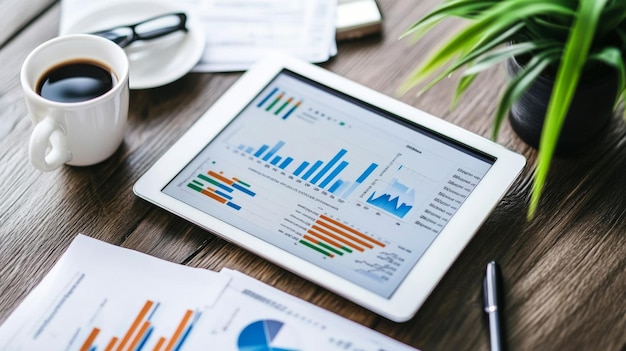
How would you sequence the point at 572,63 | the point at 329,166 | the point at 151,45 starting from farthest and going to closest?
the point at 151,45 → the point at 329,166 → the point at 572,63

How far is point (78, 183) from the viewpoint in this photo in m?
0.87

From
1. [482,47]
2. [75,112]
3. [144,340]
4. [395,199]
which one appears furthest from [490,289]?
[75,112]

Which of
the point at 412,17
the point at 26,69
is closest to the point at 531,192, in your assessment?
the point at 412,17

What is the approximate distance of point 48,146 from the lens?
0.82m

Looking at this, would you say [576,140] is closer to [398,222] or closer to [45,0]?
[398,222]

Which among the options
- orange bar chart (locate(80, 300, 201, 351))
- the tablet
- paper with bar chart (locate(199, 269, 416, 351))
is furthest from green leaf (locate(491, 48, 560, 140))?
orange bar chart (locate(80, 300, 201, 351))

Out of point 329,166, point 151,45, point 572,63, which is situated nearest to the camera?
point 572,63

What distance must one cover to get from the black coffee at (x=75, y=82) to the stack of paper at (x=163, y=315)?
0.18 meters

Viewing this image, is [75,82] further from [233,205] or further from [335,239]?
[335,239]

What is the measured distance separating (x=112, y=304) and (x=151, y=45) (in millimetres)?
361

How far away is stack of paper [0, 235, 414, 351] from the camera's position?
0.73 metres

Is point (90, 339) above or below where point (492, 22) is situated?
below

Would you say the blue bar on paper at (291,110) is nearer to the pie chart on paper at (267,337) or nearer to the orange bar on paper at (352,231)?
the orange bar on paper at (352,231)

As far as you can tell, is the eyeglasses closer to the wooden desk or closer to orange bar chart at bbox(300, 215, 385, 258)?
the wooden desk
